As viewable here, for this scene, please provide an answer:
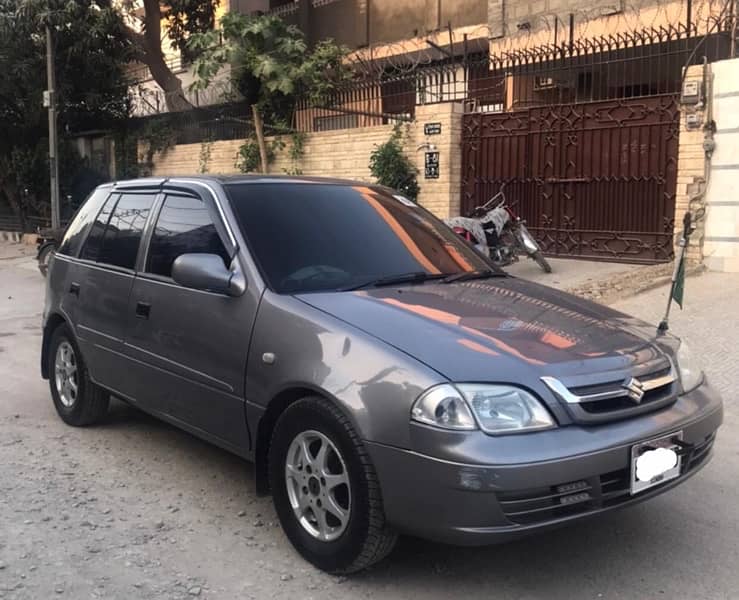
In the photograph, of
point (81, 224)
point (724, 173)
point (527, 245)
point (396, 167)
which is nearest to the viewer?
point (81, 224)

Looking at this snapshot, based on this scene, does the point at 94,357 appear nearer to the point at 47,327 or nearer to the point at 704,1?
the point at 47,327

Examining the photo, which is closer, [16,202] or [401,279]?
[401,279]

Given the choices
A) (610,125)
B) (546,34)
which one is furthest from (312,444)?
(546,34)

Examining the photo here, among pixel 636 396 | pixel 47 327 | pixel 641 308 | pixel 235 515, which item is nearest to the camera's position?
pixel 636 396

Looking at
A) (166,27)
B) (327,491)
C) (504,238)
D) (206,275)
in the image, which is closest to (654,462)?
(327,491)

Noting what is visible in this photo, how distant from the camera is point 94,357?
16.6 feet

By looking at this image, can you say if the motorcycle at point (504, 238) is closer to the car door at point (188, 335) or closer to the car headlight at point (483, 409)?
the car door at point (188, 335)

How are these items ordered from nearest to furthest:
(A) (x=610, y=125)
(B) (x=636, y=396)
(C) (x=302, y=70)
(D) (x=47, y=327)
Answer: (B) (x=636, y=396)
(D) (x=47, y=327)
(A) (x=610, y=125)
(C) (x=302, y=70)

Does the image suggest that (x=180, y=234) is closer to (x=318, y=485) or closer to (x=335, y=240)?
(x=335, y=240)

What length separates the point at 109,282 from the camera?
493 cm

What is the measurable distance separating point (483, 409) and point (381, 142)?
11361 mm

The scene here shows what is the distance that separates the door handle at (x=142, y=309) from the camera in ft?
14.6

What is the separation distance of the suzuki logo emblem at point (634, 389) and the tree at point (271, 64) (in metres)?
13.2

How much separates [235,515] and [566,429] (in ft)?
6.28
